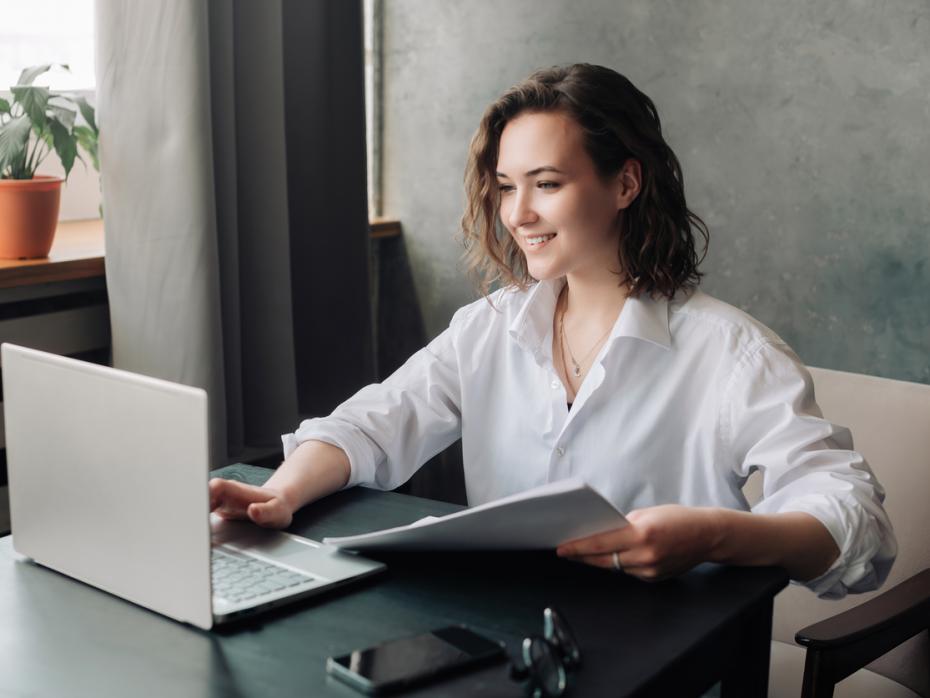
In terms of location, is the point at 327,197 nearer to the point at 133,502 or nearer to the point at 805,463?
the point at 805,463

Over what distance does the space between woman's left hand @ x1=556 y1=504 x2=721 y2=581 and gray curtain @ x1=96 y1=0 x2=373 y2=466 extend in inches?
48.8

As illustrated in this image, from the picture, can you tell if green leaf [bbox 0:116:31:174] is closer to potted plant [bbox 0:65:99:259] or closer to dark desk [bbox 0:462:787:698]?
potted plant [bbox 0:65:99:259]

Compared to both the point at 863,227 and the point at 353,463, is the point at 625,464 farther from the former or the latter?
the point at 863,227

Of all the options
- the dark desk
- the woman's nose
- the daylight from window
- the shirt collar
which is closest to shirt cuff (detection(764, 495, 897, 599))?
the dark desk

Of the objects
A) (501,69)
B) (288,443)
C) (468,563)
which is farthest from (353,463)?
(501,69)

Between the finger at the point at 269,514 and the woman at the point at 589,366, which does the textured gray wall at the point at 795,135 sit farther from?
the finger at the point at 269,514

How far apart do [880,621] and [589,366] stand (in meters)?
0.51

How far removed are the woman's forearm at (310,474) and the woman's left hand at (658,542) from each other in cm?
36

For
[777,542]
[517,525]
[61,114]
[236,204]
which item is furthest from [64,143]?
[777,542]

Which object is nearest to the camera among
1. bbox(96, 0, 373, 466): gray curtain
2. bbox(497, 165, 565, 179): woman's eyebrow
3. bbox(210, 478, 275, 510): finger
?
bbox(210, 478, 275, 510): finger

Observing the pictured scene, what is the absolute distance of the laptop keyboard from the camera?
3.43 ft

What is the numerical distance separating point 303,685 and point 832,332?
1749 millimetres

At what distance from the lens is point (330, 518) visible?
1.31m

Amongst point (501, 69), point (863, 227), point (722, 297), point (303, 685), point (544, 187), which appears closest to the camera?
point (303, 685)
